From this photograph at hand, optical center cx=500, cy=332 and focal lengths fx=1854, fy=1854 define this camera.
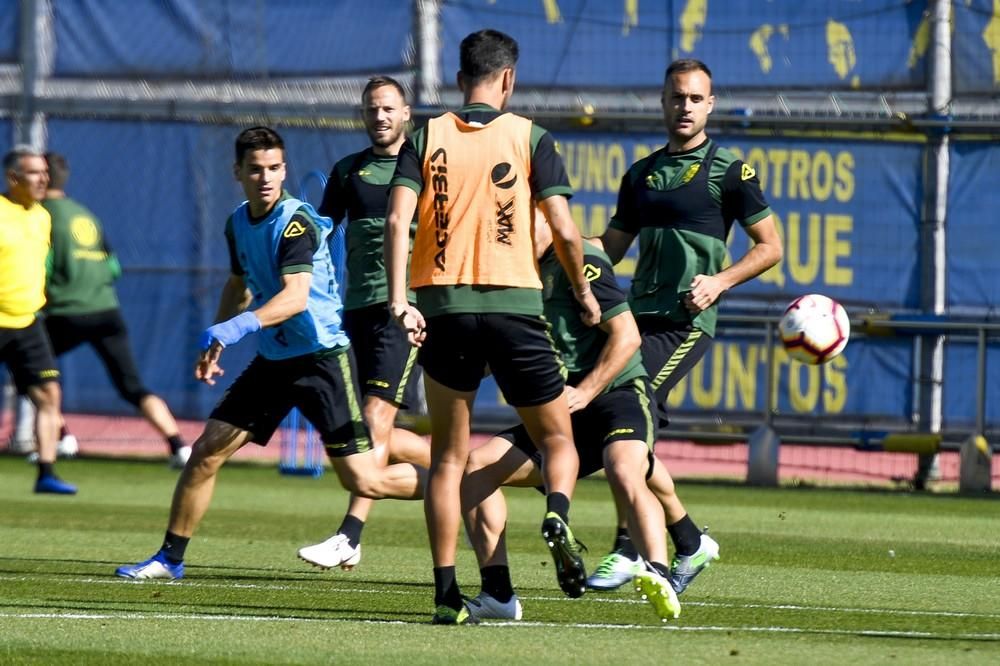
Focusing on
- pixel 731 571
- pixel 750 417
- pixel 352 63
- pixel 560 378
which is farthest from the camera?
pixel 352 63

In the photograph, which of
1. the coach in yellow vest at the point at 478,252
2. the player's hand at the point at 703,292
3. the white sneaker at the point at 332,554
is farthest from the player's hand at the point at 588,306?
the white sneaker at the point at 332,554

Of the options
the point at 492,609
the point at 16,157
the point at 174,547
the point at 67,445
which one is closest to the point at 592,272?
the point at 492,609

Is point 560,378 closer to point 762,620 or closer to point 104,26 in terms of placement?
point 762,620

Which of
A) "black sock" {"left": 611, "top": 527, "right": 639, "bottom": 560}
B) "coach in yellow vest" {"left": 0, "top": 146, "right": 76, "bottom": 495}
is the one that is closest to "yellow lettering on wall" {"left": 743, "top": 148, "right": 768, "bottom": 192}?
"coach in yellow vest" {"left": 0, "top": 146, "right": 76, "bottom": 495}

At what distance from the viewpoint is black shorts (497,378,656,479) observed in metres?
7.66

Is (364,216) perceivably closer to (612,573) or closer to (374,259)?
(374,259)

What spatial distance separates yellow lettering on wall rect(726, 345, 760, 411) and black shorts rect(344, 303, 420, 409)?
7267 mm

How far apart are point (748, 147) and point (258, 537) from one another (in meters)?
7.77

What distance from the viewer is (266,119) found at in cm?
1805

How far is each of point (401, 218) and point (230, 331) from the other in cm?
131

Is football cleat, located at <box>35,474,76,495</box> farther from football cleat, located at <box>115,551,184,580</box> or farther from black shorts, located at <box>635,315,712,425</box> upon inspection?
black shorts, located at <box>635,315,712,425</box>

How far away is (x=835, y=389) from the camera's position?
16500mm

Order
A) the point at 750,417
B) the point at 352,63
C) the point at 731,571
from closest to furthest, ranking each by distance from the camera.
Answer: the point at 731,571, the point at 750,417, the point at 352,63

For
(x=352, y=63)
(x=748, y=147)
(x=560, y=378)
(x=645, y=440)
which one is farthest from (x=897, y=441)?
(x=560, y=378)
